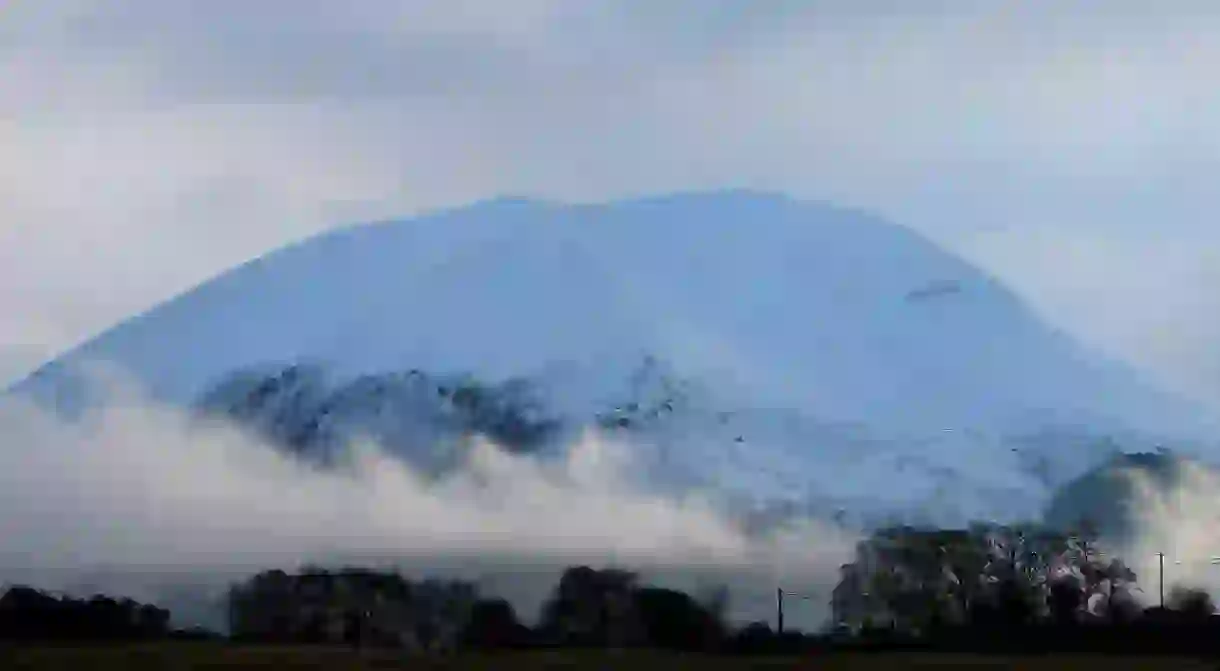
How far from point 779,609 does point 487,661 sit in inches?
1163

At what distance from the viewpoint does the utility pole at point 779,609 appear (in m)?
98.1

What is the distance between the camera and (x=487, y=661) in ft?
253

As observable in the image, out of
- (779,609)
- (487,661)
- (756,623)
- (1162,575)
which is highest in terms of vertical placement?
(1162,575)

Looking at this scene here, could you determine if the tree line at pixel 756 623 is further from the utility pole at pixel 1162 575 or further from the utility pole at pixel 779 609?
the utility pole at pixel 779 609

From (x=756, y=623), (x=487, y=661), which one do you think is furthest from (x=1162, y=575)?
(x=487, y=661)

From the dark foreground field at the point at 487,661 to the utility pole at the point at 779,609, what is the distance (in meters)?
13.0

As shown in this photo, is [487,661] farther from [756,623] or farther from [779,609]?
[779,609]

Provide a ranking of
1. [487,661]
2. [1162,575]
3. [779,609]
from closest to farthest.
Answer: [487,661] < [779,609] < [1162,575]

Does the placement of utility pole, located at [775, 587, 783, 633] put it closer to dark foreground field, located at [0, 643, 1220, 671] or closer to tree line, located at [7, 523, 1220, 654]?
tree line, located at [7, 523, 1220, 654]

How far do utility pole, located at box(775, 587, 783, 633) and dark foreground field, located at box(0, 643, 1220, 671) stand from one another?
13.0m

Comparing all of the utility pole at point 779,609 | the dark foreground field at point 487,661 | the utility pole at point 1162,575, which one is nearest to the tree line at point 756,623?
the utility pole at point 1162,575

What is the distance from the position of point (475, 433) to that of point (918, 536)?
124ft

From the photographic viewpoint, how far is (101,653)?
248 feet

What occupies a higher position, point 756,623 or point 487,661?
point 756,623
